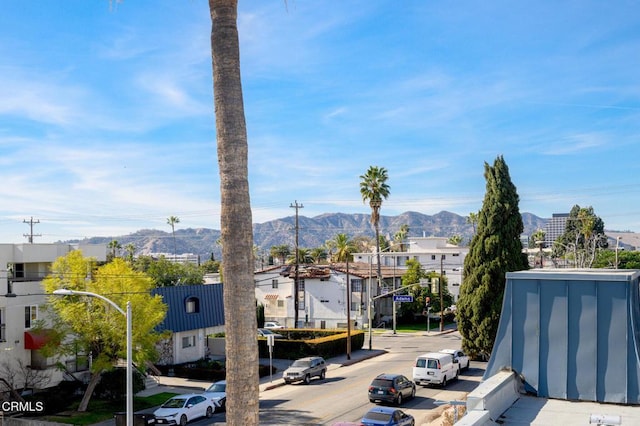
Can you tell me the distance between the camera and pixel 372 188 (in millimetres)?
74750

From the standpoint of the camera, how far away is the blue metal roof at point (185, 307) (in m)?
46.6

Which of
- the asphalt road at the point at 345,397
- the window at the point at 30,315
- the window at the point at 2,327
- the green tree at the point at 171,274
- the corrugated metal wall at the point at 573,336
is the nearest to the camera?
the corrugated metal wall at the point at 573,336

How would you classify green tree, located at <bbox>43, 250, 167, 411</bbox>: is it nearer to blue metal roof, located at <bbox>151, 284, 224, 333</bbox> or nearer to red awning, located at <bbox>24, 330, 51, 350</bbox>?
red awning, located at <bbox>24, 330, 51, 350</bbox>

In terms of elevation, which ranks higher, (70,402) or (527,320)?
(527,320)

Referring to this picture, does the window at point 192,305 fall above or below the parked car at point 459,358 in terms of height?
above

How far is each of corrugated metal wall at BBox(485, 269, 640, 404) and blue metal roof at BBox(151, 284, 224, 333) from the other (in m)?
34.5

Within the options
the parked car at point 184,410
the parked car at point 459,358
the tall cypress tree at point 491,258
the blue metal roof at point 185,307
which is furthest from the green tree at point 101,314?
the tall cypress tree at point 491,258

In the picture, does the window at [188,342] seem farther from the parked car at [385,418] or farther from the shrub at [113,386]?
the parked car at [385,418]

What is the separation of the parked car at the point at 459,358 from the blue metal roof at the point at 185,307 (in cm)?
1870

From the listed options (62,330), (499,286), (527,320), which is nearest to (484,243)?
(499,286)

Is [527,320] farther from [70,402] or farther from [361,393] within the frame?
[70,402]

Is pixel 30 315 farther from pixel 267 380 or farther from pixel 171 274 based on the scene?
pixel 171 274

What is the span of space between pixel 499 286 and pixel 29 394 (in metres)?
30.3

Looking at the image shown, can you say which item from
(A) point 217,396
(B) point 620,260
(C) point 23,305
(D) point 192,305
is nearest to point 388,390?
(A) point 217,396
